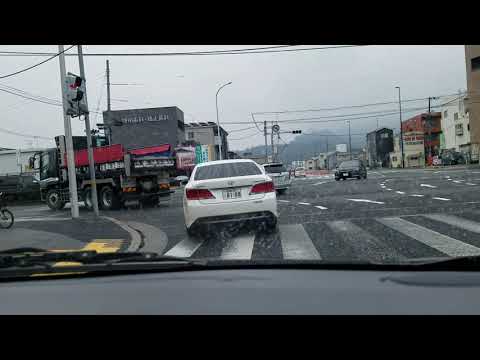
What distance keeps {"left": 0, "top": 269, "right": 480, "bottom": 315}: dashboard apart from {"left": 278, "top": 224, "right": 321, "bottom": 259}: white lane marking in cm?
382

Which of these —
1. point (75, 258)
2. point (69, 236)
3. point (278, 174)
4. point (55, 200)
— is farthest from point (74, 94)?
point (75, 258)

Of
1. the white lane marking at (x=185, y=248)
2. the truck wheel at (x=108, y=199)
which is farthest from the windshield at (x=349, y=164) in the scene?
the white lane marking at (x=185, y=248)

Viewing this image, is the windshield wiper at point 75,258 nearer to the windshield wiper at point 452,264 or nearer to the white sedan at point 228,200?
the windshield wiper at point 452,264

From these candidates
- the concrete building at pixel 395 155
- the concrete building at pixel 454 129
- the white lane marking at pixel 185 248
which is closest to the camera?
the white lane marking at pixel 185 248

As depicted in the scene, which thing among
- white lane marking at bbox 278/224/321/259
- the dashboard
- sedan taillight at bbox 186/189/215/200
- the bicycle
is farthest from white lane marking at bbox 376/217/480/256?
the bicycle

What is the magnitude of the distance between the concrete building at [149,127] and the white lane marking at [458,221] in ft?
81.4

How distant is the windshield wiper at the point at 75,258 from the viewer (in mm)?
2654

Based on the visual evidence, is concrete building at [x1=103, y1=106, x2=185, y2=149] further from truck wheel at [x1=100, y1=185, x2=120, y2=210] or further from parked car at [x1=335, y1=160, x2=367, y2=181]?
truck wheel at [x1=100, y1=185, x2=120, y2=210]

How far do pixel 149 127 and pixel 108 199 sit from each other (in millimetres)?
22021
